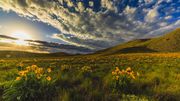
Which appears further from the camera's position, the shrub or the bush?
the shrub

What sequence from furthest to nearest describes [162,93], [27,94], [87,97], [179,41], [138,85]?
1. [179,41]
2. [138,85]
3. [162,93]
4. [87,97]
5. [27,94]

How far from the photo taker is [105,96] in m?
6.04

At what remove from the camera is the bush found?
5.49 m

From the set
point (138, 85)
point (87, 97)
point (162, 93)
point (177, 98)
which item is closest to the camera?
point (87, 97)

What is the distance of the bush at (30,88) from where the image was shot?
5492mm

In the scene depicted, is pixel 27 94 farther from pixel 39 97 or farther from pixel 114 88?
pixel 114 88

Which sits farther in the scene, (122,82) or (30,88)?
(122,82)

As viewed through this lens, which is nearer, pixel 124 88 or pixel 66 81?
pixel 124 88

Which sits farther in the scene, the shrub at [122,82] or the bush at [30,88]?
the shrub at [122,82]

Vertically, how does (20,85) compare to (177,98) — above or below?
above

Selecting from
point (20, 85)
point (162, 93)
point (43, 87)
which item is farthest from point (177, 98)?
point (20, 85)

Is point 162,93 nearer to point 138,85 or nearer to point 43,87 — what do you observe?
point 138,85

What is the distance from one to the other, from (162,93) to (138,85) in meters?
1.30

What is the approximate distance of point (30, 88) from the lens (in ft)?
19.2
